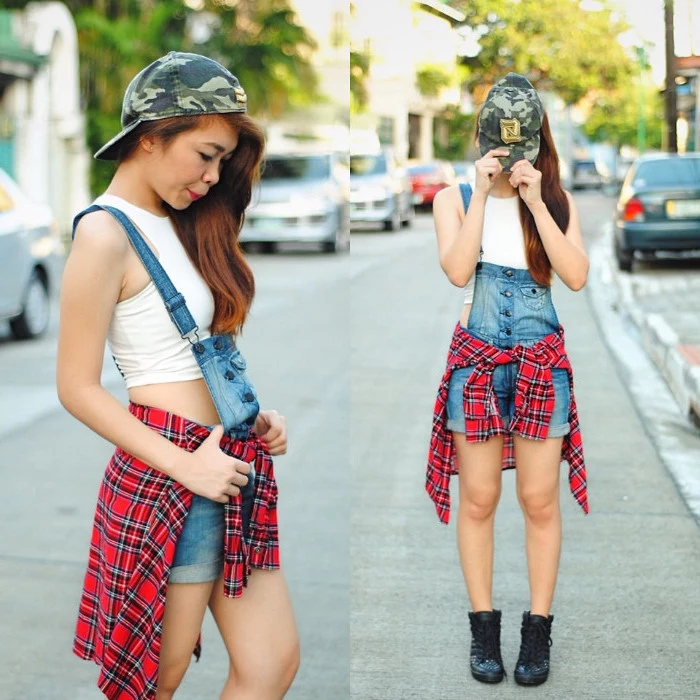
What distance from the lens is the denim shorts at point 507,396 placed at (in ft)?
10.2

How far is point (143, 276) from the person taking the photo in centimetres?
206

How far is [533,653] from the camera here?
10.8 feet

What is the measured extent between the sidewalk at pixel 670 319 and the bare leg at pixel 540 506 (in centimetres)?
324

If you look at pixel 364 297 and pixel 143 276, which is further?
pixel 364 297

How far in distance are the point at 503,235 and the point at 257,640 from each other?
4.51 feet

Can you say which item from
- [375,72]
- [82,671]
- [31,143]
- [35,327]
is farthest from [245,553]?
[31,143]

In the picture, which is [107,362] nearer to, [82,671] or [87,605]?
[82,671]

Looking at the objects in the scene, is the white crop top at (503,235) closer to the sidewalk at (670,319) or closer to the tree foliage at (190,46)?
the sidewalk at (670,319)

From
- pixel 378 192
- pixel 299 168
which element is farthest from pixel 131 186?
pixel 378 192

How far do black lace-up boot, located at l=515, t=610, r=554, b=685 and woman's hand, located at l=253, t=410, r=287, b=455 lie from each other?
1.30 m

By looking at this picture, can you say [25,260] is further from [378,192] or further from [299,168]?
[378,192]

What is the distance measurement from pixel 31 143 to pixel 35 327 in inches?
465

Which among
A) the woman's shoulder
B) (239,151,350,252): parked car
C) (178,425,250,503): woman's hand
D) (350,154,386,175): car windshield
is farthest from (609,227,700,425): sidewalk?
(350,154,386,175): car windshield

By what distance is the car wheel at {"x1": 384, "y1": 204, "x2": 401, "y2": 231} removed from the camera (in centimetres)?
1920
